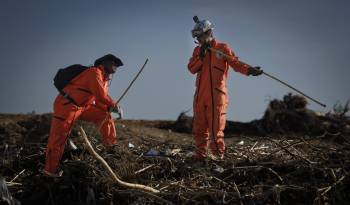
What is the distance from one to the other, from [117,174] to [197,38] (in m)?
2.50

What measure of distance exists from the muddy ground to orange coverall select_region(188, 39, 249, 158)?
33 centimetres

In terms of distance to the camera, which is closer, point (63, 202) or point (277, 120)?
point (63, 202)

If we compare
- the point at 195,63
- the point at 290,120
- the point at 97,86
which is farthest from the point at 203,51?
the point at 290,120

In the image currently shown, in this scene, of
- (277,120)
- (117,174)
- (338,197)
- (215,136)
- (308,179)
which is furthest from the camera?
(277,120)

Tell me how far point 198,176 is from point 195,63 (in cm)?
206

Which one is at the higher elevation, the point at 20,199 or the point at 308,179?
the point at 308,179

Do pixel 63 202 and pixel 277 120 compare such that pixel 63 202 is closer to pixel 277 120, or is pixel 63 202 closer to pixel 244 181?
pixel 244 181

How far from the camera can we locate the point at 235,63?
865 centimetres

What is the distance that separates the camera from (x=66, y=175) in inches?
308

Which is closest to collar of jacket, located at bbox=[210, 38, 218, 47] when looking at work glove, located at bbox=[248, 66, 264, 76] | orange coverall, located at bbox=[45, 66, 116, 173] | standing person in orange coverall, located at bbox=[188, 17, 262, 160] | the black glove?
standing person in orange coverall, located at bbox=[188, 17, 262, 160]

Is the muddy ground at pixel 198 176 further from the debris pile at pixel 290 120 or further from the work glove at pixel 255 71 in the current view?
the debris pile at pixel 290 120

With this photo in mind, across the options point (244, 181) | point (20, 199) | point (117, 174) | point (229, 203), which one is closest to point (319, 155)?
point (244, 181)

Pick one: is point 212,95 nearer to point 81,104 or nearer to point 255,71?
A: point 255,71

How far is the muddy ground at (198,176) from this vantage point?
678cm
